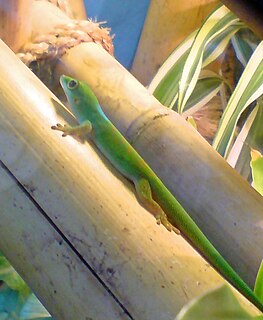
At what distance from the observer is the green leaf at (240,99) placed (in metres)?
1.20

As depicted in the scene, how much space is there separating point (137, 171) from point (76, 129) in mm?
103

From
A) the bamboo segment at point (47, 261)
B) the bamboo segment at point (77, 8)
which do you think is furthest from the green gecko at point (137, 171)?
the bamboo segment at point (77, 8)

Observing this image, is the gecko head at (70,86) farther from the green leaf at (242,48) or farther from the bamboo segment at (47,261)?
the green leaf at (242,48)

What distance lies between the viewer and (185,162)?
76 cm

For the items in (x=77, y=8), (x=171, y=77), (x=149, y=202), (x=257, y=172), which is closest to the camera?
(x=149, y=202)

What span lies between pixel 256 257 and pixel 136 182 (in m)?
0.18

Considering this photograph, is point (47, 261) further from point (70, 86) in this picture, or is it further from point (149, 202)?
point (70, 86)

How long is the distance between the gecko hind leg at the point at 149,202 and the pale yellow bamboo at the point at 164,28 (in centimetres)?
79

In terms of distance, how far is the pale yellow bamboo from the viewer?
1444 mm

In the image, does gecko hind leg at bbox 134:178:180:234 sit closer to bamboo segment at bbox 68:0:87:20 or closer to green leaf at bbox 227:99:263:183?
bamboo segment at bbox 68:0:87:20

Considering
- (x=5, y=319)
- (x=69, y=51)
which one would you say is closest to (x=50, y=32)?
(x=69, y=51)

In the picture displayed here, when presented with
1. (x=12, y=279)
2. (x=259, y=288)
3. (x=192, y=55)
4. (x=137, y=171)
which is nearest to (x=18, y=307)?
(x=12, y=279)

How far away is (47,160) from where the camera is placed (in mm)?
612

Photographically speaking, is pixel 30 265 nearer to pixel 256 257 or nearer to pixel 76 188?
pixel 76 188
